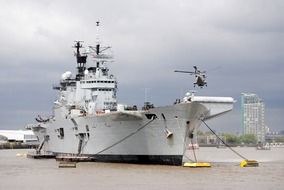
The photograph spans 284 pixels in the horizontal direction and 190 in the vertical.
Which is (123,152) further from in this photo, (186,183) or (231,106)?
(186,183)

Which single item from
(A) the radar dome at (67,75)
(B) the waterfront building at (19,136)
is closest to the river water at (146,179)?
(A) the radar dome at (67,75)

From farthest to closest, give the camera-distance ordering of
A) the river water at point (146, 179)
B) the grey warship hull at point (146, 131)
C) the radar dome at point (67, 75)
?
the radar dome at point (67, 75) < the grey warship hull at point (146, 131) < the river water at point (146, 179)

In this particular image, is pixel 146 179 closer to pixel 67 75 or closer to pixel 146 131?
pixel 146 131

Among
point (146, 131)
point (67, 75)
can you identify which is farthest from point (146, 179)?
point (67, 75)

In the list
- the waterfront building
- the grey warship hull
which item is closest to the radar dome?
the grey warship hull

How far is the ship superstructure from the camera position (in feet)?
123

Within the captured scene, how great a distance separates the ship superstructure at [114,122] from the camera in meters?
37.6

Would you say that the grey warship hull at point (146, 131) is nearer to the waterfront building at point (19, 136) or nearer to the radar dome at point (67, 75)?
the radar dome at point (67, 75)

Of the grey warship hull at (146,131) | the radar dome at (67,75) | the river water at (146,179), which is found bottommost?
the river water at (146,179)

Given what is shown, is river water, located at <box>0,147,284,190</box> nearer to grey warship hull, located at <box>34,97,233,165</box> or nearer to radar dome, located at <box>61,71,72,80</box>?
grey warship hull, located at <box>34,97,233,165</box>

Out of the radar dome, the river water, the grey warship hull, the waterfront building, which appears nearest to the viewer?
the river water

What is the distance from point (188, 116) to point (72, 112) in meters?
14.8

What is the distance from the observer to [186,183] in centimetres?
2827

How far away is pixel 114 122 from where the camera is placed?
41.0 meters
